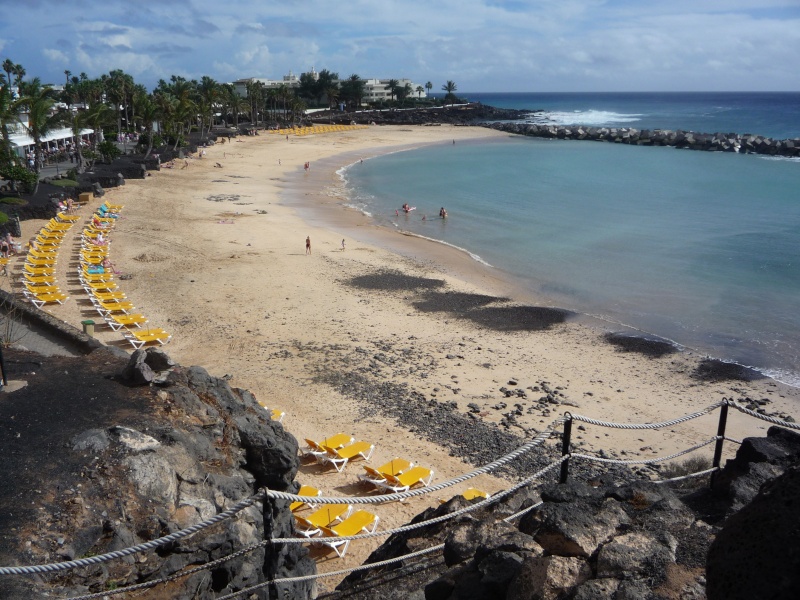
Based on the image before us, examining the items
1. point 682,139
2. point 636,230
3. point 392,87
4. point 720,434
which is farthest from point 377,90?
point 720,434

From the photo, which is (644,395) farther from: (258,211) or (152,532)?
(258,211)

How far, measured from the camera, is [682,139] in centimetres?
8412

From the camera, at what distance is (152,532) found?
6.69 meters

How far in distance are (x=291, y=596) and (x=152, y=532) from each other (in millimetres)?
1766

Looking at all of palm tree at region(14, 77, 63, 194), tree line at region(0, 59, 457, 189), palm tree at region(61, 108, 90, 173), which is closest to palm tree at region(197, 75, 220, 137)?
tree line at region(0, 59, 457, 189)

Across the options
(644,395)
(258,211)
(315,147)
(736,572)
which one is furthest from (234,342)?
(315,147)

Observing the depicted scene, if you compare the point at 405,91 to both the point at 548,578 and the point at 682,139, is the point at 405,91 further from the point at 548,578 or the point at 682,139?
the point at 548,578

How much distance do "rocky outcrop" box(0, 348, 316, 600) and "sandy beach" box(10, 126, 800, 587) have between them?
2300mm

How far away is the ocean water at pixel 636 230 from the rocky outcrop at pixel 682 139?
22.8 ft

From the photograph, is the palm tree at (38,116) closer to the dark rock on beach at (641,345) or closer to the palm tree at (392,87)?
the dark rock on beach at (641,345)

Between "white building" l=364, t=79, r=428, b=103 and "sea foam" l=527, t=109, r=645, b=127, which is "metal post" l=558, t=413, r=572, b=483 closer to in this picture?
"sea foam" l=527, t=109, r=645, b=127

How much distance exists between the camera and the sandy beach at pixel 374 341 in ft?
46.3

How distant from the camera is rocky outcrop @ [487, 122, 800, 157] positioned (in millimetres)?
77812

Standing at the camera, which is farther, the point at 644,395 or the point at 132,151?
the point at 132,151
